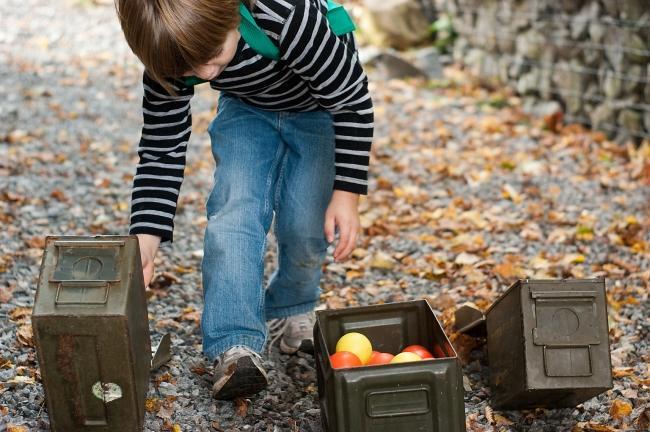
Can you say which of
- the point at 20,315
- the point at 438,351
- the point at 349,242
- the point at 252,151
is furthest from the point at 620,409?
the point at 20,315

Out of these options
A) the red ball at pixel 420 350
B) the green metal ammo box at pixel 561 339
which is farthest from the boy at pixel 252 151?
the green metal ammo box at pixel 561 339

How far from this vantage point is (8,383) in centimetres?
256

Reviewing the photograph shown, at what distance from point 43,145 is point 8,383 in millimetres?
3559

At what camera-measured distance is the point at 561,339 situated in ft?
7.86

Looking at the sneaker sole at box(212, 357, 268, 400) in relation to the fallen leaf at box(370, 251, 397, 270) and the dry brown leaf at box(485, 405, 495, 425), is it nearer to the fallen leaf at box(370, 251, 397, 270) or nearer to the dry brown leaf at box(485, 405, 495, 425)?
the dry brown leaf at box(485, 405, 495, 425)

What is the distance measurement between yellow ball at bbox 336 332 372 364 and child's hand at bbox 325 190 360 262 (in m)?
0.30

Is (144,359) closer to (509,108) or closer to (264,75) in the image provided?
(264,75)

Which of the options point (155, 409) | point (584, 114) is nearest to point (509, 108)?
point (584, 114)

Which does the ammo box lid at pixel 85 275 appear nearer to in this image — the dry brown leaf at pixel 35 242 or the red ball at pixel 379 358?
the red ball at pixel 379 358

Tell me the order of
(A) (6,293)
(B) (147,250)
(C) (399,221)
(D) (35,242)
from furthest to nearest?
(C) (399,221), (D) (35,242), (A) (6,293), (B) (147,250)

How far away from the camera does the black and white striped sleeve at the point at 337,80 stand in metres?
2.50

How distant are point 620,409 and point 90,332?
1.68 m

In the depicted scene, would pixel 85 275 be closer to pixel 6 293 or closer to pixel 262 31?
pixel 262 31

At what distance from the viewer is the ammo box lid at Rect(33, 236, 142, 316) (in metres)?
2.11
